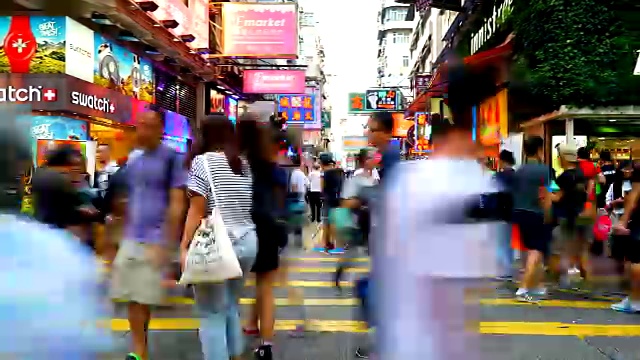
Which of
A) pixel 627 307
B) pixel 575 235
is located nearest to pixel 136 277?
pixel 627 307

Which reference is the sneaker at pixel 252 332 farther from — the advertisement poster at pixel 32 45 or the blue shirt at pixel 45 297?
the advertisement poster at pixel 32 45

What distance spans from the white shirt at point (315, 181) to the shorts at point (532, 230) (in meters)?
9.88

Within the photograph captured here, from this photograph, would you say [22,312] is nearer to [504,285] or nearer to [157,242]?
[157,242]

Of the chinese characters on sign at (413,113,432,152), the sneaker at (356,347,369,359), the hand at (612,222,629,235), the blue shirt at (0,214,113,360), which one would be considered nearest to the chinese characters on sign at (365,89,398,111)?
the chinese characters on sign at (413,113,432,152)

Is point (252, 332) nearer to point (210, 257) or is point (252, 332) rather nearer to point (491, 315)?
point (210, 257)

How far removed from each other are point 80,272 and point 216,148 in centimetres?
297

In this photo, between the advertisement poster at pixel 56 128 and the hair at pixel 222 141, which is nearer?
the hair at pixel 222 141

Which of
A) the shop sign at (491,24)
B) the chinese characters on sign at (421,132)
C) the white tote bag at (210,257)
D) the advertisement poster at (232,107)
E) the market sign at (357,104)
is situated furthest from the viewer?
the market sign at (357,104)

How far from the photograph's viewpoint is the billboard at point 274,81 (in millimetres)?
24359

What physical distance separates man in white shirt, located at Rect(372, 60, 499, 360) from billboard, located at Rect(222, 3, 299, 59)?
18.7 m

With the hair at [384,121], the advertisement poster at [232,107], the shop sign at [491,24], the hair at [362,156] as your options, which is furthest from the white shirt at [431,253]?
the advertisement poster at [232,107]

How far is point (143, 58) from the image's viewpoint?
774 inches

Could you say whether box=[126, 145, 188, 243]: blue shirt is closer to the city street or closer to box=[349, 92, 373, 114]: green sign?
the city street

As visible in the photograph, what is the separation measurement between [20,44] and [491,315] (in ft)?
36.2
